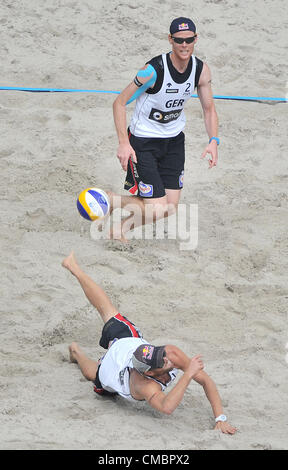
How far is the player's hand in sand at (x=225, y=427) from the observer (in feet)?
12.9

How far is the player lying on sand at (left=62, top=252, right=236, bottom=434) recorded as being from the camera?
3922 millimetres

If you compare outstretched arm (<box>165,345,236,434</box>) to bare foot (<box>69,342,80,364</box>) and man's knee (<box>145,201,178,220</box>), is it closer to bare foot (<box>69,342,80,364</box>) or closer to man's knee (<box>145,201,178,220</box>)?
bare foot (<box>69,342,80,364</box>)

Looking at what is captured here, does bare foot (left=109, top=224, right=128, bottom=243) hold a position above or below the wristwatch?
below

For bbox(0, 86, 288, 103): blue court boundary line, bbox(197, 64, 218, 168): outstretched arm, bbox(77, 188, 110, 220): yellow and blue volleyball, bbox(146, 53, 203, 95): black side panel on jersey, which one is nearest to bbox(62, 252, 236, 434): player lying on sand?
bbox(77, 188, 110, 220): yellow and blue volleyball

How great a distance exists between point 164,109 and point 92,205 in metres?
0.86

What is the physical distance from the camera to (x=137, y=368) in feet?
13.3

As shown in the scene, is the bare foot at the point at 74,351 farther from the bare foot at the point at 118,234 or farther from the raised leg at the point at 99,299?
the bare foot at the point at 118,234

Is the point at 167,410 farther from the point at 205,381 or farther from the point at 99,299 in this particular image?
the point at 99,299

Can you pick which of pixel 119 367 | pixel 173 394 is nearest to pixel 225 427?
pixel 173 394

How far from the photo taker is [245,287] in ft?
18.2

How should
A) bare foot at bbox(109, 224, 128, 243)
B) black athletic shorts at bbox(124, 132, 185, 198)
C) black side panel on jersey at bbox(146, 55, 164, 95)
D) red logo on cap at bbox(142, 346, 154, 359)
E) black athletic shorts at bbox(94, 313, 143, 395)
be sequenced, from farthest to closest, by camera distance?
bare foot at bbox(109, 224, 128, 243) → black athletic shorts at bbox(124, 132, 185, 198) → black side panel on jersey at bbox(146, 55, 164, 95) → black athletic shorts at bbox(94, 313, 143, 395) → red logo on cap at bbox(142, 346, 154, 359)

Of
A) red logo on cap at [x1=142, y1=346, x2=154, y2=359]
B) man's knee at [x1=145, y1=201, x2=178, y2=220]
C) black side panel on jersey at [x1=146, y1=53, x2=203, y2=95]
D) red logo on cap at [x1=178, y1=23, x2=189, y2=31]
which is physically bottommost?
man's knee at [x1=145, y1=201, x2=178, y2=220]

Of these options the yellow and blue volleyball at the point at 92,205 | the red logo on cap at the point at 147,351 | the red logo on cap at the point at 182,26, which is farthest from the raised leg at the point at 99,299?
the red logo on cap at the point at 182,26

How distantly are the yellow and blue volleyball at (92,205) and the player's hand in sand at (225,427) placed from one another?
6.11 ft
